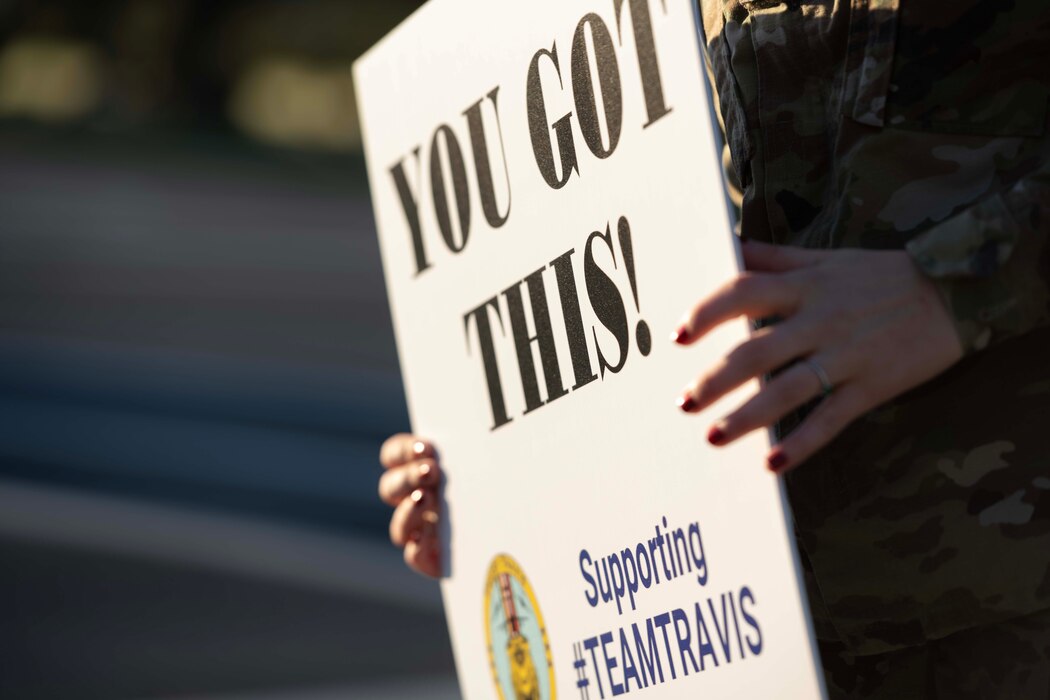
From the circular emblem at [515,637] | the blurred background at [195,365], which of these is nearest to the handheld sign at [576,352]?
the circular emblem at [515,637]

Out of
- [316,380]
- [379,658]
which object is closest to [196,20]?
[316,380]

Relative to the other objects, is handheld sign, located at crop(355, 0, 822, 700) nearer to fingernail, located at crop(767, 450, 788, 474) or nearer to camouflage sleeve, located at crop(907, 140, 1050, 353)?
fingernail, located at crop(767, 450, 788, 474)

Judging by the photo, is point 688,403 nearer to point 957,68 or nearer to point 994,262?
point 994,262

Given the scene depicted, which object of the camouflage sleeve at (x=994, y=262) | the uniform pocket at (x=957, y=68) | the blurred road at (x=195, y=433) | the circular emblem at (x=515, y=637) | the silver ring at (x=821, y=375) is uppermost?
the blurred road at (x=195, y=433)

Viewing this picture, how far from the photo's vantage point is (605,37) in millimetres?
1139

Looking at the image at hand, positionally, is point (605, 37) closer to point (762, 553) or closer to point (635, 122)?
point (635, 122)

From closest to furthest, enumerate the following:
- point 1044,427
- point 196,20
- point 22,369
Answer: point 1044,427, point 22,369, point 196,20

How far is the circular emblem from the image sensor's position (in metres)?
1.28

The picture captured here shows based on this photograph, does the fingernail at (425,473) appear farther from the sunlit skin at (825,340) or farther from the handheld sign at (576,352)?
the sunlit skin at (825,340)

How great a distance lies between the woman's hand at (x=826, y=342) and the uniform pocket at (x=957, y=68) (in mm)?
208

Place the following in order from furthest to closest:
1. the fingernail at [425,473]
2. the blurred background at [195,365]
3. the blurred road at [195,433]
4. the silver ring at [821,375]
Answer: the blurred background at [195,365] < the blurred road at [195,433] < the fingernail at [425,473] < the silver ring at [821,375]

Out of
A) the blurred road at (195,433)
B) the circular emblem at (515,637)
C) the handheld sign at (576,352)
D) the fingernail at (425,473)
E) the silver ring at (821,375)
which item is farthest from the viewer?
the blurred road at (195,433)

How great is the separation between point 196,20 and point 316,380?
457cm

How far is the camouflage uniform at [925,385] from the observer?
106 cm
